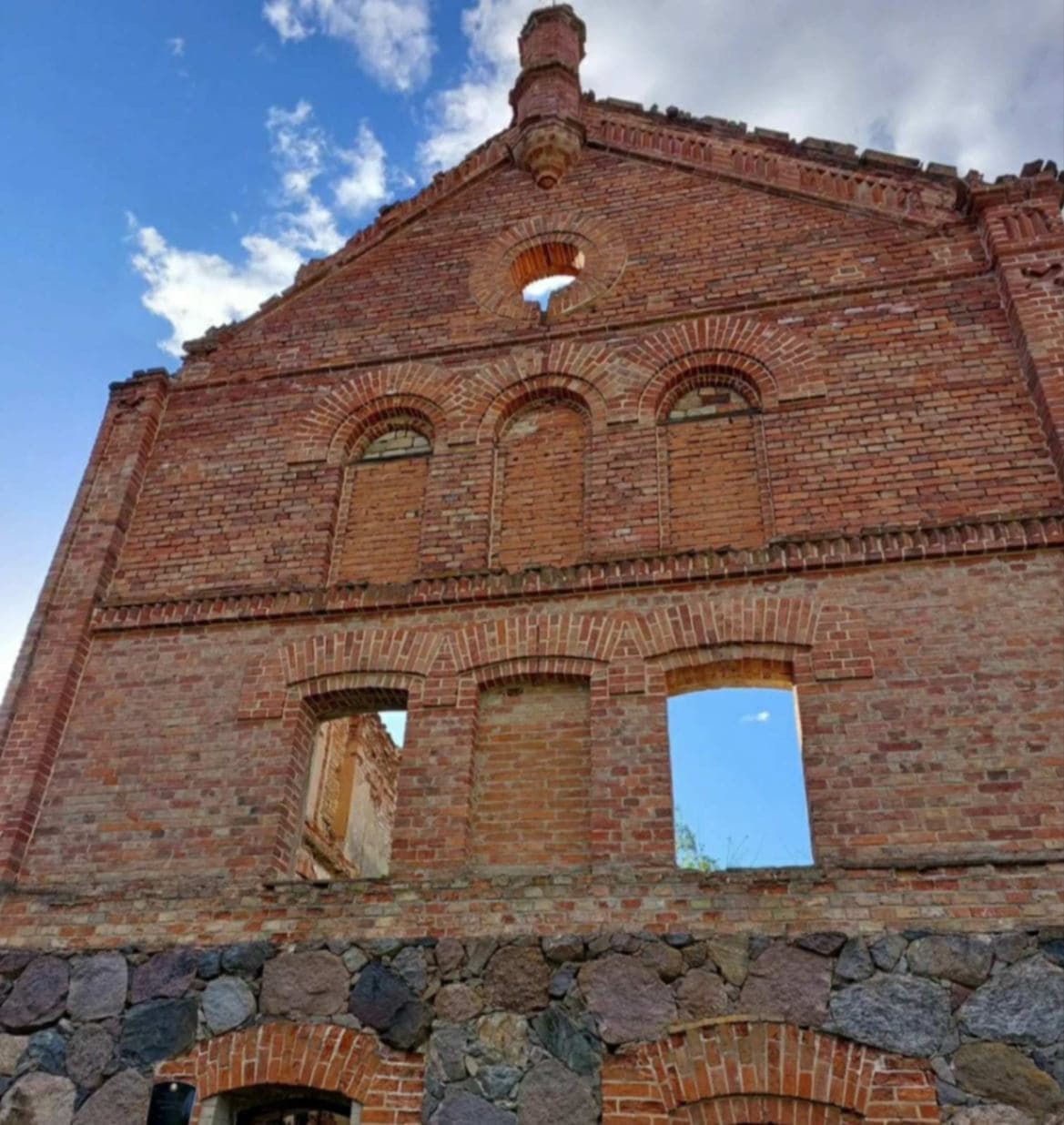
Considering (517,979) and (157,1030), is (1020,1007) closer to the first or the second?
(517,979)

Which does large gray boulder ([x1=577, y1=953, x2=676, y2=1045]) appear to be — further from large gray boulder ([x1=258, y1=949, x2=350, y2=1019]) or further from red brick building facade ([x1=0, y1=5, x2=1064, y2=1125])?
large gray boulder ([x1=258, y1=949, x2=350, y2=1019])

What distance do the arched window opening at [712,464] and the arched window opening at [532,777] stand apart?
184cm

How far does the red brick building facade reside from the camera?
6543 mm

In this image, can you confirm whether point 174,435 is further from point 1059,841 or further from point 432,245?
point 1059,841

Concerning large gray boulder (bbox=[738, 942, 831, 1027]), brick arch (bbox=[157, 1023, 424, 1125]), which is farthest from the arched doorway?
large gray boulder (bbox=[738, 942, 831, 1027])

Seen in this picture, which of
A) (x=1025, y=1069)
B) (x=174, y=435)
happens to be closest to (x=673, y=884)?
(x=1025, y=1069)

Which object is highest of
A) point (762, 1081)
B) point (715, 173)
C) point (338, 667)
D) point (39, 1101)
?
point (715, 173)

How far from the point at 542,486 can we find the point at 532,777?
2.98 metres

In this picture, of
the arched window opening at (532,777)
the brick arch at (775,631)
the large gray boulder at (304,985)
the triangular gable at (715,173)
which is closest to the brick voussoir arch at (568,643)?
the brick arch at (775,631)

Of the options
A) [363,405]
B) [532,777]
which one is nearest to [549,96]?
[363,405]

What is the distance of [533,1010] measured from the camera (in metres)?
6.69

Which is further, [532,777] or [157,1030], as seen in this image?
[532,777]

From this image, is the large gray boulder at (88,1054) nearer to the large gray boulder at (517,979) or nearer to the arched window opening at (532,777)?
the large gray boulder at (517,979)

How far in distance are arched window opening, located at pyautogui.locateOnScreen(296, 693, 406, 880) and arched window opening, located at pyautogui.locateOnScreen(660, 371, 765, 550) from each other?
4239mm
